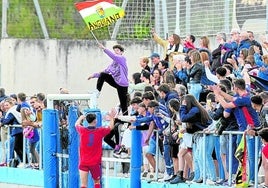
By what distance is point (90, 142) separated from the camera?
2158cm

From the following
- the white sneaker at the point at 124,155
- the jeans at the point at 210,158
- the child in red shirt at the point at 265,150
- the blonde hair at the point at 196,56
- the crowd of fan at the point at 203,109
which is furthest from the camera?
the white sneaker at the point at 124,155

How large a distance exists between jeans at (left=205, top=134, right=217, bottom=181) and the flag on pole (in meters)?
5.86

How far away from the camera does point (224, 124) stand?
20828 millimetres

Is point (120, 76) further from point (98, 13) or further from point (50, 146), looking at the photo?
point (50, 146)

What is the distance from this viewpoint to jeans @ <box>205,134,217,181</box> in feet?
69.6

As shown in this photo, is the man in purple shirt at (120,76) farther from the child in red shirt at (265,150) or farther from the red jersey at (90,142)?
the child in red shirt at (265,150)

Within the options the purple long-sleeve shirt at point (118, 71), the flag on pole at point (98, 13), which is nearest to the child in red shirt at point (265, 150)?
the purple long-sleeve shirt at point (118, 71)

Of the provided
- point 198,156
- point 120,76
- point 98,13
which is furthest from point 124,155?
point 98,13

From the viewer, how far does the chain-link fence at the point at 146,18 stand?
2675cm

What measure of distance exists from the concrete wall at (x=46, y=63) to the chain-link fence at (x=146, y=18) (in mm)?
284

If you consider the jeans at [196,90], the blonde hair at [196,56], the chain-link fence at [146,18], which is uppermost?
the chain-link fence at [146,18]

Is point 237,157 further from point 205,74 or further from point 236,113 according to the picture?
point 205,74

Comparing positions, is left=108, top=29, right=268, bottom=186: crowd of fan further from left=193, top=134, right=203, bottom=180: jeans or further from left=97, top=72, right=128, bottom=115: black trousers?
left=97, top=72, right=128, bottom=115: black trousers

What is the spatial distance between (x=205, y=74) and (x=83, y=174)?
3.08 meters
